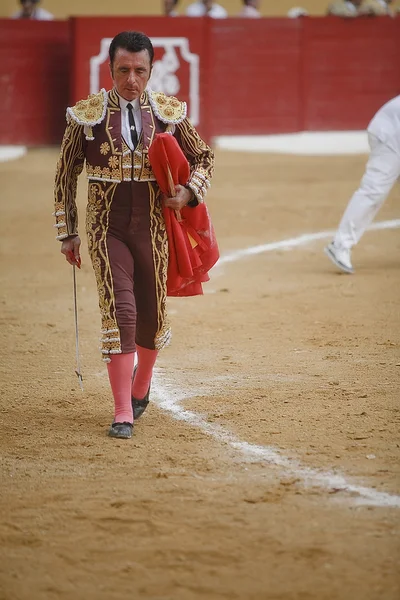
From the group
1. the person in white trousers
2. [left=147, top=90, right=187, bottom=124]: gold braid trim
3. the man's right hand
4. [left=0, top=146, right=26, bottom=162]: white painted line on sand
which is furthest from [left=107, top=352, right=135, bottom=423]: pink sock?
[left=0, top=146, right=26, bottom=162]: white painted line on sand

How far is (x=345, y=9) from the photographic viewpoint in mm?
14570

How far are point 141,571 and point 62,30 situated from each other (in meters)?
11.0

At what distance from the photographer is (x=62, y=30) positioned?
1341 centimetres

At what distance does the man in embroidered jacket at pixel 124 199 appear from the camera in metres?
4.45

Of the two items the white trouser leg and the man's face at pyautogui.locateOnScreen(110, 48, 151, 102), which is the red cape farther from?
the white trouser leg

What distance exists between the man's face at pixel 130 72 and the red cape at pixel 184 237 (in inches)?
8.1

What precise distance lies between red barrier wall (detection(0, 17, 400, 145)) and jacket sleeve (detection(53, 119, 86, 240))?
8913 millimetres

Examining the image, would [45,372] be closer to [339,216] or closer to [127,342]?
[127,342]

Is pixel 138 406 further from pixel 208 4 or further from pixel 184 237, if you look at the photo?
pixel 208 4

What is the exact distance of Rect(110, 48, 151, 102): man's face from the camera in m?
4.32

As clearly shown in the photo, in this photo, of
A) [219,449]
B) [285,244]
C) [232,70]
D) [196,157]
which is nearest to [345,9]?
[232,70]

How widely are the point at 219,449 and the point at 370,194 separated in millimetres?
4006

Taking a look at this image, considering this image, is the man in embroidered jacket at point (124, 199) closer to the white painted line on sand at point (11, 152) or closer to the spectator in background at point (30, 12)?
the white painted line on sand at point (11, 152)

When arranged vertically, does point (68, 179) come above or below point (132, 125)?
below
